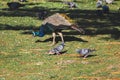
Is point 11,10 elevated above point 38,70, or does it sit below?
below

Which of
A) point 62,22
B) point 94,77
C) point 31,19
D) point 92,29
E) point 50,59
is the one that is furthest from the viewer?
point 31,19

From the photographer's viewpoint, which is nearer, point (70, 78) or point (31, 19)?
point (70, 78)

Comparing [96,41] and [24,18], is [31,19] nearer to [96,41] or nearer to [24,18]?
[24,18]

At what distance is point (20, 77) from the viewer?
39.5 feet

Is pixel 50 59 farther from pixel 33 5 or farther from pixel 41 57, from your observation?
pixel 33 5

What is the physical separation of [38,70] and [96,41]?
5.45m

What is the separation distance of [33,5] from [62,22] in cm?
1366

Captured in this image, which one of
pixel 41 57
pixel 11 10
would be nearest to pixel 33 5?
pixel 11 10

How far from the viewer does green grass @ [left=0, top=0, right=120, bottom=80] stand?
12327mm

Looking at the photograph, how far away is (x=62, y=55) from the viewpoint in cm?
1501

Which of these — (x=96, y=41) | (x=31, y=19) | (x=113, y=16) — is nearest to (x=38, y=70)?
(x=96, y=41)

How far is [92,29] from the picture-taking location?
20984 millimetres

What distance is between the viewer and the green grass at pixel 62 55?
40.4 feet

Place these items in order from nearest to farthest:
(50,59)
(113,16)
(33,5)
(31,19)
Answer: (50,59) → (31,19) → (113,16) → (33,5)
